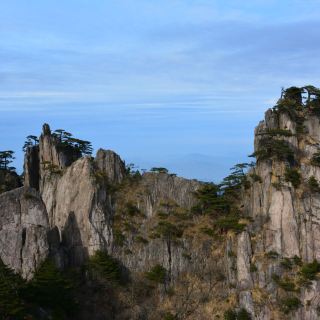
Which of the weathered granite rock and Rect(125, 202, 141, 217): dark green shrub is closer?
Rect(125, 202, 141, 217): dark green shrub

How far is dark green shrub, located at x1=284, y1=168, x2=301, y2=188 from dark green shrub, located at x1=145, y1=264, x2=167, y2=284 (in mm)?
25174

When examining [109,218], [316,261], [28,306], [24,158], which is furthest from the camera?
[24,158]

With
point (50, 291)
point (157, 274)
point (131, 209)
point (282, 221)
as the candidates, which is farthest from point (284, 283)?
point (50, 291)

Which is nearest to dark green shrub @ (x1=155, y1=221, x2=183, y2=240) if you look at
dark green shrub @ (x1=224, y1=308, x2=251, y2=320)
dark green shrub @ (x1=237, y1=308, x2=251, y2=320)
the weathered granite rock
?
the weathered granite rock

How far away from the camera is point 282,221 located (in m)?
80.7

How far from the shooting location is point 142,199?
8625cm

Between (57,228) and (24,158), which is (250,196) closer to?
(57,228)

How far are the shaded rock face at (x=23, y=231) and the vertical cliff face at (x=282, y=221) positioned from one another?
31.6 m

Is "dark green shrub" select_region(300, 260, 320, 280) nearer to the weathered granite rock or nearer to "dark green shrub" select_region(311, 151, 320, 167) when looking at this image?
"dark green shrub" select_region(311, 151, 320, 167)

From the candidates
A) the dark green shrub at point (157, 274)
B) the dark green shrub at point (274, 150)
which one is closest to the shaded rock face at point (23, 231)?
the dark green shrub at point (157, 274)

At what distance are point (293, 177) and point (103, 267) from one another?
33539 millimetres

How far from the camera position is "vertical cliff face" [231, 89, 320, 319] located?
7662 centimetres

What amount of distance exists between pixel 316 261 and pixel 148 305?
27.2 m

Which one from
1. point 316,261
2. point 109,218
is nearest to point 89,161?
point 109,218
